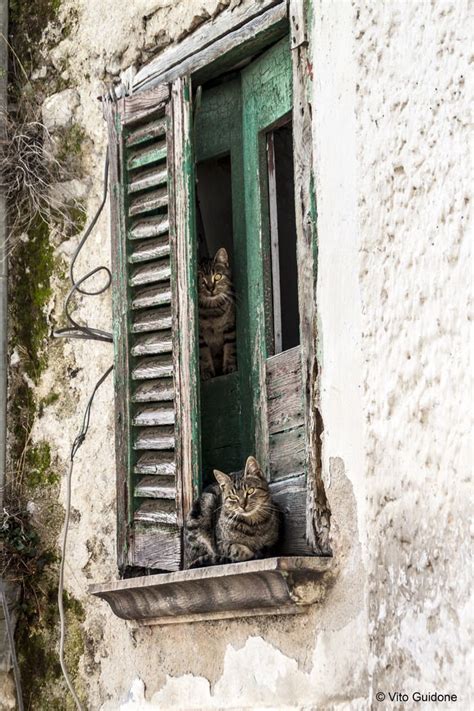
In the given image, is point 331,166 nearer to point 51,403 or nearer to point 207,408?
point 207,408

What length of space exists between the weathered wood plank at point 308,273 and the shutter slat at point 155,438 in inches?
26.2

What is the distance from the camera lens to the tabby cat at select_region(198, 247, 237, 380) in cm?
511

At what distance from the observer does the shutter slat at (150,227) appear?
200 inches

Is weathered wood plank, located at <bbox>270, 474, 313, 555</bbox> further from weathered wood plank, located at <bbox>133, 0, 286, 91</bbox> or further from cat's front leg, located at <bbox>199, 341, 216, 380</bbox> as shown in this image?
weathered wood plank, located at <bbox>133, 0, 286, 91</bbox>

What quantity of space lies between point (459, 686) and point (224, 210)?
264cm

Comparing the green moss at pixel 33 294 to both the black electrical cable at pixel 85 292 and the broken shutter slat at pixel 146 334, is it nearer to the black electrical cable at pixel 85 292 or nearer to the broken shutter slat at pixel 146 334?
the black electrical cable at pixel 85 292

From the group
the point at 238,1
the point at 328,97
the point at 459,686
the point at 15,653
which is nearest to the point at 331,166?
the point at 328,97

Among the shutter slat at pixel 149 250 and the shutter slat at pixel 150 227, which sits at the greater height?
the shutter slat at pixel 150 227

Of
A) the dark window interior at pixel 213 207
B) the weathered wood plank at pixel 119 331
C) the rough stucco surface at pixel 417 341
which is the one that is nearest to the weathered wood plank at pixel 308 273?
the rough stucco surface at pixel 417 341

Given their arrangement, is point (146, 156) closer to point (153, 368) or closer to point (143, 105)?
point (143, 105)

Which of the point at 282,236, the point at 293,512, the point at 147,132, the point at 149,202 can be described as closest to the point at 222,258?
the point at 149,202

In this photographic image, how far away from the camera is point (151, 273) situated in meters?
5.11

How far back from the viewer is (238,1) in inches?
198

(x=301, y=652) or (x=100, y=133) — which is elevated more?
(x=100, y=133)
